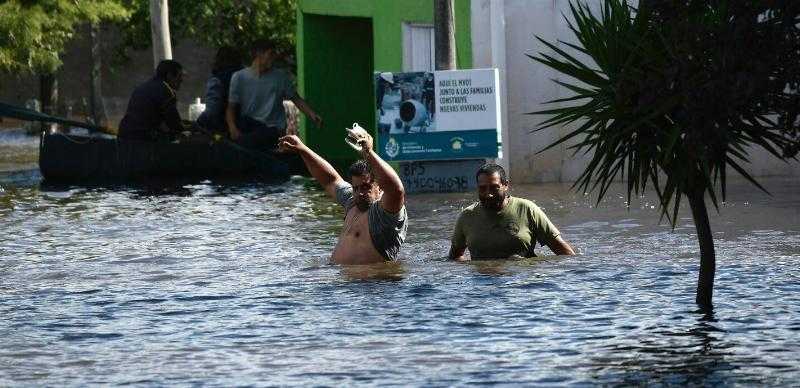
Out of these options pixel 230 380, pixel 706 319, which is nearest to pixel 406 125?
A: pixel 706 319

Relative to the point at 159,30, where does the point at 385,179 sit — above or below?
below

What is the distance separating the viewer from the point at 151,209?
790 inches

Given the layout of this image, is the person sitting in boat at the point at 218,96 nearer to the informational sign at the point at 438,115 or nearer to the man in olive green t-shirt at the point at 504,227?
the informational sign at the point at 438,115

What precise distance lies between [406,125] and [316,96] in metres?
7.83

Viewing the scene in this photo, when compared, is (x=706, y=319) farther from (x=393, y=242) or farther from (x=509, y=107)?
(x=509, y=107)

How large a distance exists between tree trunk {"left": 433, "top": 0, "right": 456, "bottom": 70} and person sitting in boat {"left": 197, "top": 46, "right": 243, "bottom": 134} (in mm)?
4472

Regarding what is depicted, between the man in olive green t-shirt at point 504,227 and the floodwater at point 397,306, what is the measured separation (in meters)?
0.12

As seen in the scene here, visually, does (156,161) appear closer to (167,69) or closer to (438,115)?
(167,69)

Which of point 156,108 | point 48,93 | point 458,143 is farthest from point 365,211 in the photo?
point 48,93

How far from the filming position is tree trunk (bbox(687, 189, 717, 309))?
10.8 metres

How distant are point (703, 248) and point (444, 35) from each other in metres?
10.1

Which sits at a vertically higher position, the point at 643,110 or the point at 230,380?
the point at 643,110

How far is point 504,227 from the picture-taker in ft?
44.1

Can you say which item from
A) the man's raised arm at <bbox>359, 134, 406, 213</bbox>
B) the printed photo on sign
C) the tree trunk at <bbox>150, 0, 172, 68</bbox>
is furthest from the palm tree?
the tree trunk at <bbox>150, 0, 172, 68</bbox>
